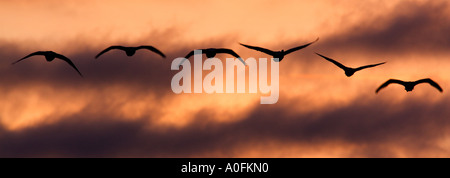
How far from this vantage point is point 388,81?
3856 inches
